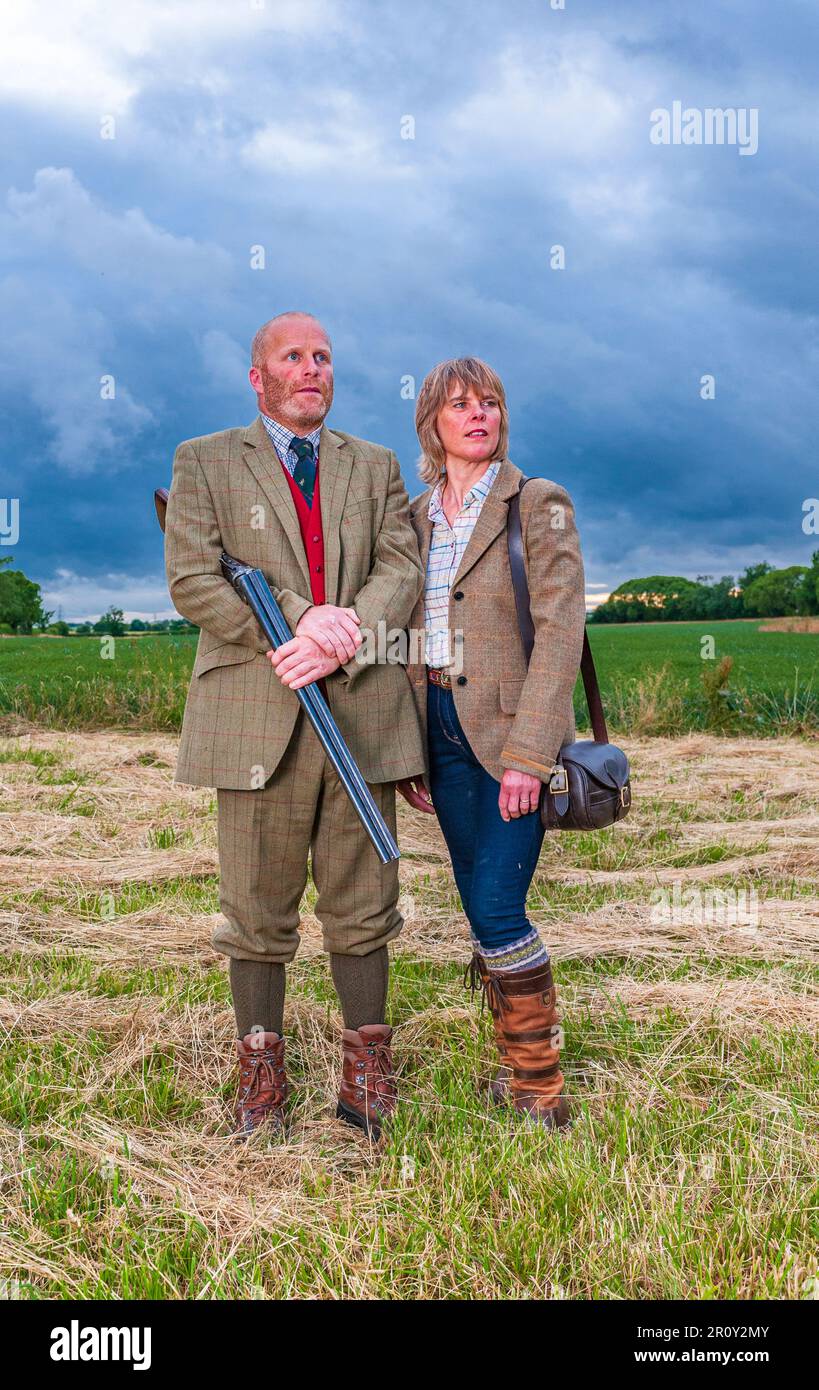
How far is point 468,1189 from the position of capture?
8.07 ft

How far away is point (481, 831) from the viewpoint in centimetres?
288

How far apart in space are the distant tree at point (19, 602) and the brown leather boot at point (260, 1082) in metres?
22.3

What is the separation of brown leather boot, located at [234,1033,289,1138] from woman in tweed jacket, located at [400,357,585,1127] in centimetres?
63

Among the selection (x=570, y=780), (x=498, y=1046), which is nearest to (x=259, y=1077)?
A: (x=498, y=1046)

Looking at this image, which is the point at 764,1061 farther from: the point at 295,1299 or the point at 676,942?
the point at 295,1299

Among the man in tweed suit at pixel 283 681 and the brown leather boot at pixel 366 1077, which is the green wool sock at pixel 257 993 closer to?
the man in tweed suit at pixel 283 681

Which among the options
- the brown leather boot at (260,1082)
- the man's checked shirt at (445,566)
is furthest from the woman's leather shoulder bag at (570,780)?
the brown leather boot at (260,1082)

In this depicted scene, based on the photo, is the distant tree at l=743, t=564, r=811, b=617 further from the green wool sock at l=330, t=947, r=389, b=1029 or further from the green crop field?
the green wool sock at l=330, t=947, r=389, b=1029

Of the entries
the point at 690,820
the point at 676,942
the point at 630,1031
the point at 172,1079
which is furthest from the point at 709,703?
the point at 172,1079

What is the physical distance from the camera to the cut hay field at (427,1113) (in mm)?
2236

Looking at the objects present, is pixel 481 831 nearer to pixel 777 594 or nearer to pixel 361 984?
pixel 361 984

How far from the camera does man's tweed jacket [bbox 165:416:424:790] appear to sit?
2.69m

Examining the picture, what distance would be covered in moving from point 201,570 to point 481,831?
1.04 metres
